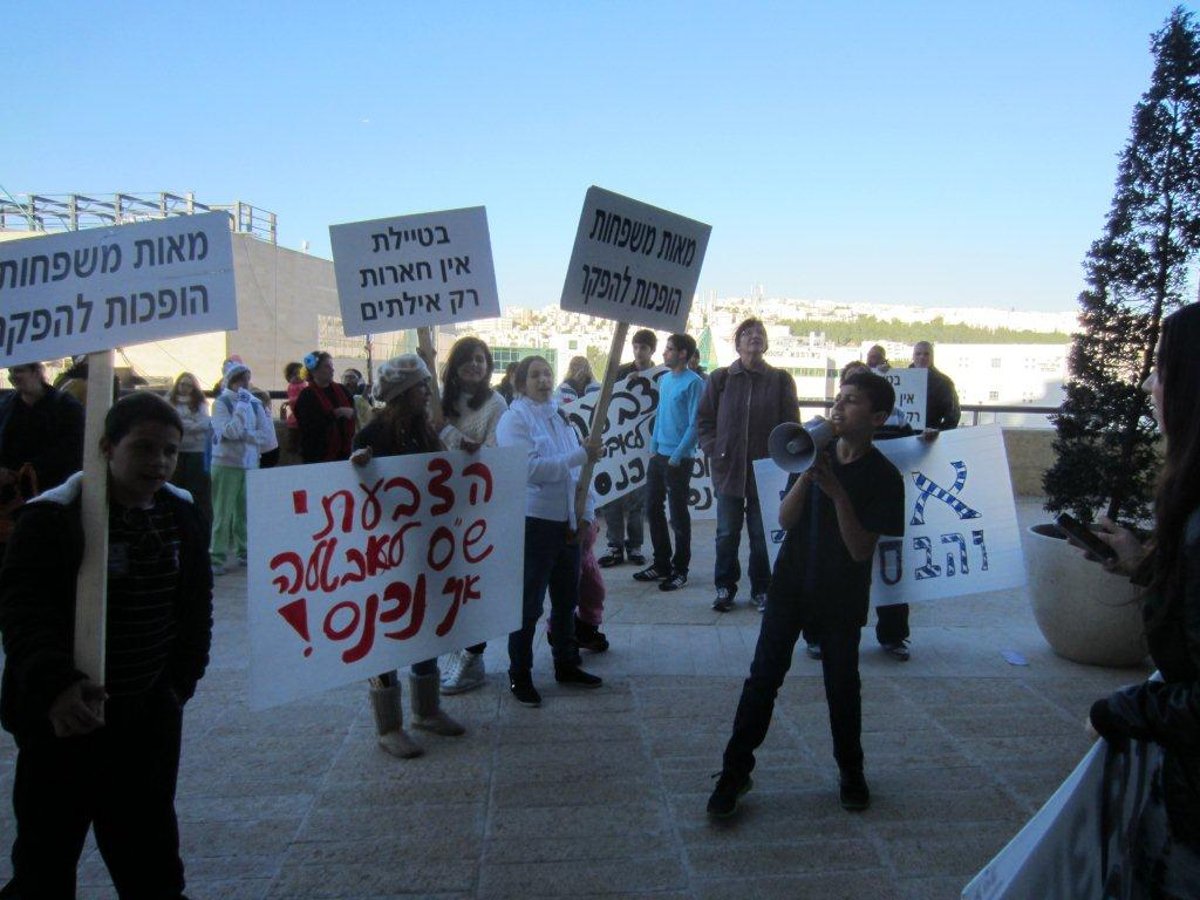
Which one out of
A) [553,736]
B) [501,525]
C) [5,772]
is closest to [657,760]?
[553,736]

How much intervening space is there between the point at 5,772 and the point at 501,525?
7.85 ft

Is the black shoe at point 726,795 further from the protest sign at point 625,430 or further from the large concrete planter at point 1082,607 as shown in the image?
the protest sign at point 625,430

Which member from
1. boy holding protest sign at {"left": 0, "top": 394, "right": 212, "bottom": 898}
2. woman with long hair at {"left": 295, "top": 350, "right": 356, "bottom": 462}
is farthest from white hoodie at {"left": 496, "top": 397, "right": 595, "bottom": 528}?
woman with long hair at {"left": 295, "top": 350, "right": 356, "bottom": 462}

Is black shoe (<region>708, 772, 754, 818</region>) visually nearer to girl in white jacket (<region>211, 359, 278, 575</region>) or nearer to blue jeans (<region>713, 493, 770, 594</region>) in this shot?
blue jeans (<region>713, 493, 770, 594</region>)

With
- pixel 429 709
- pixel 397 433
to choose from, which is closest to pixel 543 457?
pixel 397 433

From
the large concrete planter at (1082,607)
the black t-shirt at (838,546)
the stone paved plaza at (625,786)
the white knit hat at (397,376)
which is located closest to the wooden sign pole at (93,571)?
the stone paved plaza at (625,786)

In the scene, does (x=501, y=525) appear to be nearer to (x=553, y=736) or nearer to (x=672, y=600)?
(x=553, y=736)

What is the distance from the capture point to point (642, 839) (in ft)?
11.3

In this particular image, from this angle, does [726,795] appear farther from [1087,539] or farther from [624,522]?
[624,522]

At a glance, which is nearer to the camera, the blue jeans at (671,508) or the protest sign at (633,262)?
the protest sign at (633,262)

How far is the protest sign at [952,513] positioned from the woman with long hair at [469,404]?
5.17 feet

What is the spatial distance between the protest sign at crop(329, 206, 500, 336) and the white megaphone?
171 cm

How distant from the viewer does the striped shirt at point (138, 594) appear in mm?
2455

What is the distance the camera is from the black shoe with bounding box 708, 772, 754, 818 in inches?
139
